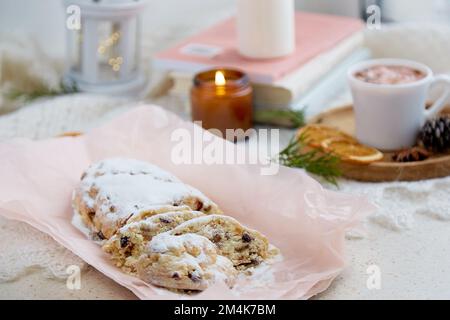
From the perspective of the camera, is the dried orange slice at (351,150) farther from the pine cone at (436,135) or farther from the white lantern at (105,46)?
the white lantern at (105,46)

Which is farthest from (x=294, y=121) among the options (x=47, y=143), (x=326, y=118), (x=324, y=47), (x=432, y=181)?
(x=47, y=143)

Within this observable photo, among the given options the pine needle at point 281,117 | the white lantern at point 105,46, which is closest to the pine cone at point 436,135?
the pine needle at point 281,117

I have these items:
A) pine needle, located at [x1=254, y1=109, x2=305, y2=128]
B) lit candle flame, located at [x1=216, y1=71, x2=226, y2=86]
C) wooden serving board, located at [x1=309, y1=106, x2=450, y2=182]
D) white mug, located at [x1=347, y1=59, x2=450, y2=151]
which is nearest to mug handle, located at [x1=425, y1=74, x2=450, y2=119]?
white mug, located at [x1=347, y1=59, x2=450, y2=151]

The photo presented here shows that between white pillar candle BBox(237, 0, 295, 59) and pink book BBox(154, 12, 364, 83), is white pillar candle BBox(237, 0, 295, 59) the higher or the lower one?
the higher one

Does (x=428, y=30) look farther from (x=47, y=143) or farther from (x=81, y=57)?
(x=47, y=143)

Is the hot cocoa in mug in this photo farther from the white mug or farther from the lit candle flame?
the lit candle flame

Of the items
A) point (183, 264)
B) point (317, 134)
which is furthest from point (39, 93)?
point (183, 264)

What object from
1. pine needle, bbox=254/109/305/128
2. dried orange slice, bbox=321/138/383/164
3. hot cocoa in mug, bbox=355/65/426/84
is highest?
hot cocoa in mug, bbox=355/65/426/84

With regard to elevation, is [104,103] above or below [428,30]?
below
